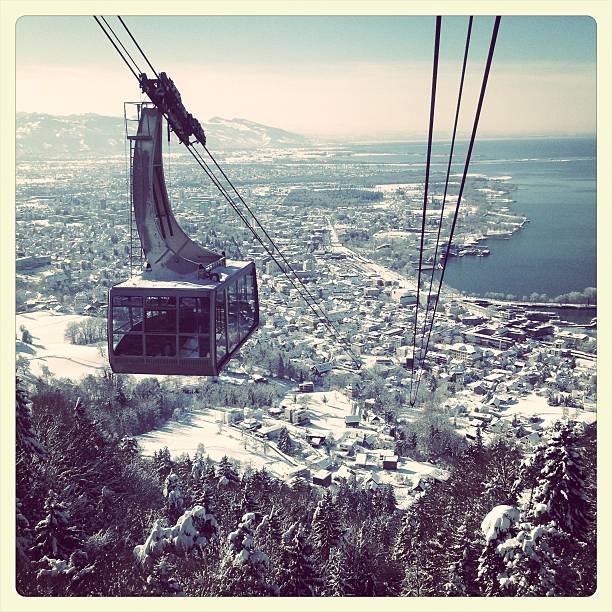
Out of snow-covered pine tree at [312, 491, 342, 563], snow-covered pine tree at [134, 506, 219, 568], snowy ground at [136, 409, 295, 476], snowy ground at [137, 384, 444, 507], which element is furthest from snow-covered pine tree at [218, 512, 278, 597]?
snowy ground at [136, 409, 295, 476]

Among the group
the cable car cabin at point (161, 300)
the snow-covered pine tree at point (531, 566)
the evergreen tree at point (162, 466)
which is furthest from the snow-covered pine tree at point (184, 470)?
the cable car cabin at point (161, 300)

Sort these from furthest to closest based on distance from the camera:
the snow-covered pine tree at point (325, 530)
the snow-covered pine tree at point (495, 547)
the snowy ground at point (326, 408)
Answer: the snowy ground at point (326, 408) → the snow-covered pine tree at point (325, 530) → the snow-covered pine tree at point (495, 547)

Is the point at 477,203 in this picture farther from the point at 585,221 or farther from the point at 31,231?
the point at 31,231

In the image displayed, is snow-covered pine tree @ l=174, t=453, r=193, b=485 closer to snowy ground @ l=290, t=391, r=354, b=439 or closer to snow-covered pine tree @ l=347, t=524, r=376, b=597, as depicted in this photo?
snow-covered pine tree @ l=347, t=524, r=376, b=597

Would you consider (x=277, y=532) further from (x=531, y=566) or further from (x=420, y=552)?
(x=531, y=566)

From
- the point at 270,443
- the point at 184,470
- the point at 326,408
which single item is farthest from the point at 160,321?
the point at 326,408

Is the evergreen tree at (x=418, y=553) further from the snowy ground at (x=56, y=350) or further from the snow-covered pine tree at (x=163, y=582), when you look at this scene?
the snowy ground at (x=56, y=350)
